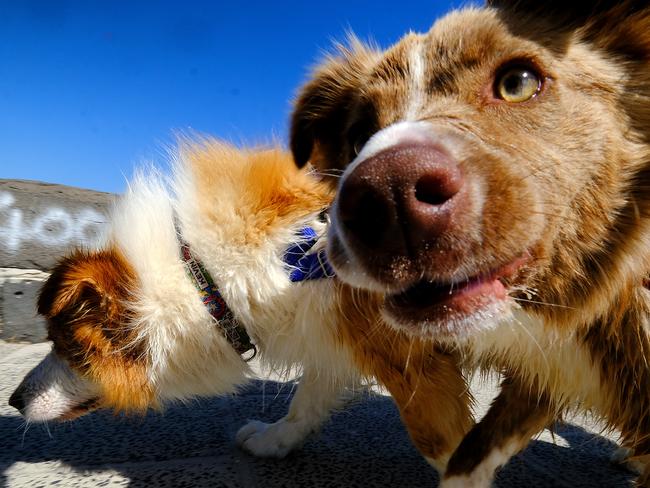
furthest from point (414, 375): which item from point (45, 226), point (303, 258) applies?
point (45, 226)

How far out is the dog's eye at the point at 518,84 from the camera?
1442mm

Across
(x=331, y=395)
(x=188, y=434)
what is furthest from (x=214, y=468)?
(x=331, y=395)

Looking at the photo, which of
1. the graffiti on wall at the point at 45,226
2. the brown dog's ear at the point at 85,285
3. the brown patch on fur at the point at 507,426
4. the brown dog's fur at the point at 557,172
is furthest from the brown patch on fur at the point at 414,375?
the graffiti on wall at the point at 45,226

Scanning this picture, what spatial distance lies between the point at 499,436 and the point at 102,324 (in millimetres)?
1765

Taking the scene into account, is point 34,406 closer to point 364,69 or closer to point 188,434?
point 188,434

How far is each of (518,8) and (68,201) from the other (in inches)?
190

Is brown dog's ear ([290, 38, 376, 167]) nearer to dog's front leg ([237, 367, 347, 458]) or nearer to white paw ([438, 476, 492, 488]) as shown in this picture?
dog's front leg ([237, 367, 347, 458])

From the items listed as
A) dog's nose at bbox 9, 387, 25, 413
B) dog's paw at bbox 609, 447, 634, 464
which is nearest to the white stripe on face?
dog's paw at bbox 609, 447, 634, 464

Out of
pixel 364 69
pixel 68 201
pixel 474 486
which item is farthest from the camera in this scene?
pixel 68 201

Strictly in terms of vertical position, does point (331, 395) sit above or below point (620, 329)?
below

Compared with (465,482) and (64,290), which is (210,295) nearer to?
(64,290)

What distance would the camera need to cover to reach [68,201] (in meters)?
5.09

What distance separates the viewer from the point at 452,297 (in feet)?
4.08

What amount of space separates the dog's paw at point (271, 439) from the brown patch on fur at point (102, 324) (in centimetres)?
59
